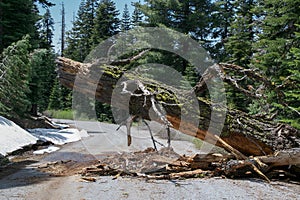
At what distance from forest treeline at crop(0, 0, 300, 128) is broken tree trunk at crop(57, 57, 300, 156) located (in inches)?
27.2

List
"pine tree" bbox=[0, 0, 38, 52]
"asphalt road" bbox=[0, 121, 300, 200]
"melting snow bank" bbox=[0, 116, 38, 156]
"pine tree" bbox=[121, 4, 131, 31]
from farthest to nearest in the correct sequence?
"pine tree" bbox=[121, 4, 131, 31] < "pine tree" bbox=[0, 0, 38, 52] < "melting snow bank" bbox=[0, 116, 38, 156] < "asphalt road" bbox=[0, 121, 300, 200]

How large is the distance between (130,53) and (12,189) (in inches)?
390

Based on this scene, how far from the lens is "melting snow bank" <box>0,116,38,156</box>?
7.25 m

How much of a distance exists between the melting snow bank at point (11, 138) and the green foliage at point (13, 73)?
141 centimetres

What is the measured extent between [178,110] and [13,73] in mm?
7020

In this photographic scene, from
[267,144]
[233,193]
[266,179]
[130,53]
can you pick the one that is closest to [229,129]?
[267,144]

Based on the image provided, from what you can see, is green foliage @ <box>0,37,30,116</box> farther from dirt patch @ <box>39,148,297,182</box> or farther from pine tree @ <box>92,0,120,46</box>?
pine tree @ <box>92,0,120,46</box>

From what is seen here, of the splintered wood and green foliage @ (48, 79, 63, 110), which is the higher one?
green foliage @ (48, 79, 63, 110)

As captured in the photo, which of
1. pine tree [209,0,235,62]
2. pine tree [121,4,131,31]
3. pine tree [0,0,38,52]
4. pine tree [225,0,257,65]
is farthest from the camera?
pine tree [121,4,131,31]

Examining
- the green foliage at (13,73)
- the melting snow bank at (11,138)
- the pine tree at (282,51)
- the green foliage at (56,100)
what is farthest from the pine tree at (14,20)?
the green foliage at (56,100)

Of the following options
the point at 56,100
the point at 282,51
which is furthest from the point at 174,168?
the point at 56,100

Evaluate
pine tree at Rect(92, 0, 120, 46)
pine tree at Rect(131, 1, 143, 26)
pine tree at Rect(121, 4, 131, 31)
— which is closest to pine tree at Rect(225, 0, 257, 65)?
pine tree at Rect(131, 1, 143, 26)

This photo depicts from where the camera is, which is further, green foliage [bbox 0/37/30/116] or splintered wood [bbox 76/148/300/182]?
green foliage [bbox 0/37/30/116]

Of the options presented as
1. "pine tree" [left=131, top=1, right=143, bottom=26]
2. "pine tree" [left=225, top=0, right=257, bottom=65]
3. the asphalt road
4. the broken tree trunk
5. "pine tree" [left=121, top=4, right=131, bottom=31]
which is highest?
"pine tree" [left=121, top=4, right=131, bottom=31]
